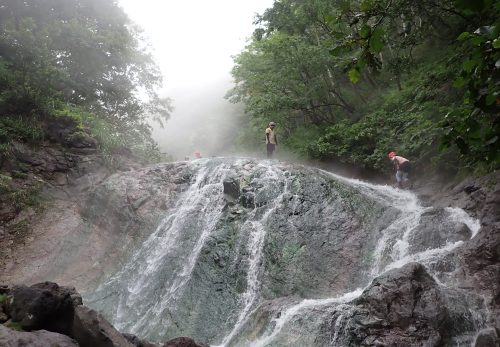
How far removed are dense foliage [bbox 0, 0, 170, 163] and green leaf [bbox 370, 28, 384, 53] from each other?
605 inches

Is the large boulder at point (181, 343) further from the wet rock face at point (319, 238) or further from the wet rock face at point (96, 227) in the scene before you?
the wet rock face at point (96, 227)

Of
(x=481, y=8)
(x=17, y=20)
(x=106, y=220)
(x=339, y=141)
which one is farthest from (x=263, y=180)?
(x=17, y=20)

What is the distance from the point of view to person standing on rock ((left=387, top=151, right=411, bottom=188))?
1307cm

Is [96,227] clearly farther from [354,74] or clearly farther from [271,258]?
[354,74]

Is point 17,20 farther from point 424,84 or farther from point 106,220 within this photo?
point 424,84

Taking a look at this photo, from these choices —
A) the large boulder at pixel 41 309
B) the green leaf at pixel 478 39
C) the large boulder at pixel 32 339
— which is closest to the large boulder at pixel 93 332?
the large boulder at pixel 41 309

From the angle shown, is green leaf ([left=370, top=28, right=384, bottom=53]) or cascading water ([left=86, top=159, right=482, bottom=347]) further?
cascading water ([left=86, top=159, right=482, bottom=347])

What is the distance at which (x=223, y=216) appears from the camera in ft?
42.4

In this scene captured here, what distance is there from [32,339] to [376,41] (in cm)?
523

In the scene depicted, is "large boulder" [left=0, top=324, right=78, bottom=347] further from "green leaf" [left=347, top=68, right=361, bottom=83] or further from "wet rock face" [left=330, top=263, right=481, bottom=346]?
"green leaf" [left=347, top=68, right=361, bottom=83]

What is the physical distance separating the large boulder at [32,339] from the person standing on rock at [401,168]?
36.7 feet

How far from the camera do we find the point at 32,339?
4.90 meters

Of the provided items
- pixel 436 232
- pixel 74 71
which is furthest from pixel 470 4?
pixel 74 71

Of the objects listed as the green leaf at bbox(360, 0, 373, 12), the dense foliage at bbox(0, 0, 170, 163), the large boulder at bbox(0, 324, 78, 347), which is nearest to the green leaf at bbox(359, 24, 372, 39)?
the green leaf at bbox(360, 0, 373, 12)
